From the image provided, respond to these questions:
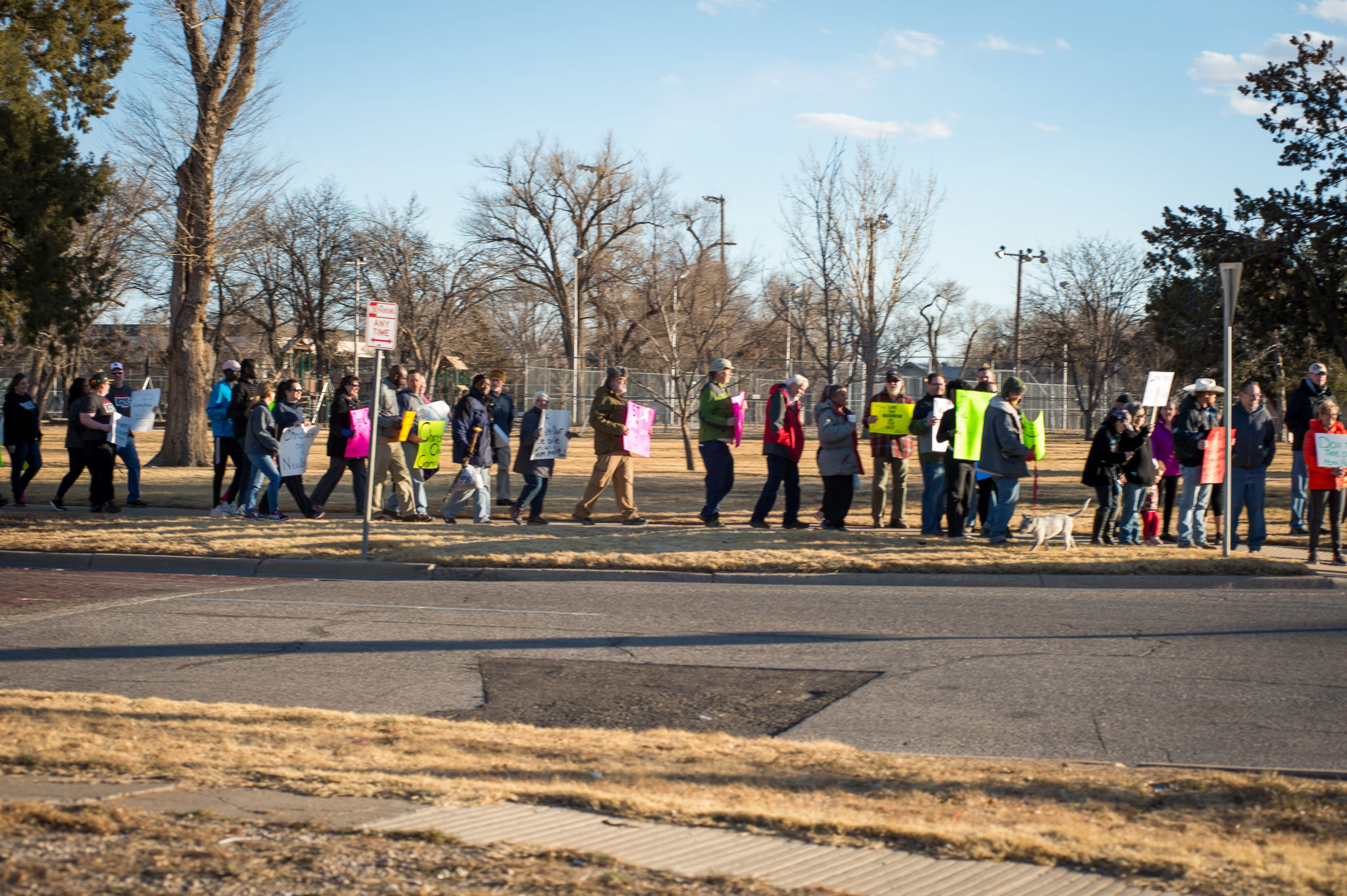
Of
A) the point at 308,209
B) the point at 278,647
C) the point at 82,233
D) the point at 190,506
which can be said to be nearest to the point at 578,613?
the point at 278,647

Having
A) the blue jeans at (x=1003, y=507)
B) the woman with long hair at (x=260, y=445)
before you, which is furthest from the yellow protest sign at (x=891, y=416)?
the woman with long hair at (x=260, y=445)

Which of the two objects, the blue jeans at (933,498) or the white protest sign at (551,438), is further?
the white protest sign at (551,438)

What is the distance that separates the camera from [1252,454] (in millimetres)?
13258

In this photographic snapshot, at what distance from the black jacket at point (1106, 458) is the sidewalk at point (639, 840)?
1069cm

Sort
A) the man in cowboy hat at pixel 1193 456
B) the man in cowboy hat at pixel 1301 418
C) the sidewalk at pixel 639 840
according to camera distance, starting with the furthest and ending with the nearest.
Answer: the man in cowboy hat at pixel 1301 418
the man in cowboy hat at pixel 1193 456
the sidewalk at pixel 639 840

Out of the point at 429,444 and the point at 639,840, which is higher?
the point at 429,444

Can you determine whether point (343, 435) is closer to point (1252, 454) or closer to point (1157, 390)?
point (1157, 390)

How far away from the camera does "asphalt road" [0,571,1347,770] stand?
20.4ft

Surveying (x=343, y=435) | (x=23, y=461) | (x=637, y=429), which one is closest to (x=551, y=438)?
(x=637, y=429)

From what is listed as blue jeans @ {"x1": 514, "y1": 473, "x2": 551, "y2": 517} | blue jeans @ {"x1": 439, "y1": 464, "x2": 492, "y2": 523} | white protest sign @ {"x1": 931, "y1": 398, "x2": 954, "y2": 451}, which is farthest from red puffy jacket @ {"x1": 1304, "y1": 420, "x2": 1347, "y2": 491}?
blue jeans @ {"x1": 439, "y1": 464, "x2": 492, "y2": 523}

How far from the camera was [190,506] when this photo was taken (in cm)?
1734

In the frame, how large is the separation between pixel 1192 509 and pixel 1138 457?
94cm

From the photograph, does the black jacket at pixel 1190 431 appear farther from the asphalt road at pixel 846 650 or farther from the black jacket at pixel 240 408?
the black jacket at pixel 240 408

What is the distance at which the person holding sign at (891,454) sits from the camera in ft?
48.6
